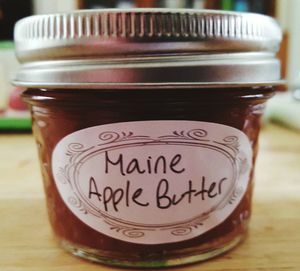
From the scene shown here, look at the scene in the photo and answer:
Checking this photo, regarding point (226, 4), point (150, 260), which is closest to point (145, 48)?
point (150, 260)

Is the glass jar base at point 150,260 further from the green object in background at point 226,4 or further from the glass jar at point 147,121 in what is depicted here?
the green object in background at point 226,4

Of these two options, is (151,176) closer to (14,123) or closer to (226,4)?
(14,123)

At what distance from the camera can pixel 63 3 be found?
1.80 metres

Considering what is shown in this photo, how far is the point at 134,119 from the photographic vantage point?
31 cm

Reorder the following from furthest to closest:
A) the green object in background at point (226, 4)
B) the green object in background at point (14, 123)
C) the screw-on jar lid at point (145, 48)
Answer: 1. the green object in background at point (226, 4)
2. the green object in background at point (14, 123)
3. the screw-on jar lid at point (145, 48)

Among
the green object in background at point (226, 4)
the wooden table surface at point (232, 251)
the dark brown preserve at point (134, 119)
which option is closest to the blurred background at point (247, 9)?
the green object in background at point (226, 4)

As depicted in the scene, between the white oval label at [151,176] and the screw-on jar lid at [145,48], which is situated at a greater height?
the screw-on jar lid at [145,48]

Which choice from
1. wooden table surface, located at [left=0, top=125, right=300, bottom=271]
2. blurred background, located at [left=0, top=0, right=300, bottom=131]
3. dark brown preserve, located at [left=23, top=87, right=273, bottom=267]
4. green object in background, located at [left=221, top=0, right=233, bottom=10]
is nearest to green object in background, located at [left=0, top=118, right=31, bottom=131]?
blurred background, located at [left=0, top=0, right=300, bottom=131]

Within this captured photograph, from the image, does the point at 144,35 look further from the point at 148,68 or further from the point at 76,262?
the point at 76,262

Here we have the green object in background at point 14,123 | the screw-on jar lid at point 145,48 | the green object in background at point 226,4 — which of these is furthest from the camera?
the green object in background at point 226,4

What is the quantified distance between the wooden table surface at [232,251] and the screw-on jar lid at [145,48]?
0.14 meters

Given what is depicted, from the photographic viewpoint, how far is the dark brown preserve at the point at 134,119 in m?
0.31

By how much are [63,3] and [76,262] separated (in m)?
1.59

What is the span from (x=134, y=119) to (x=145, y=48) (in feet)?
0.15
